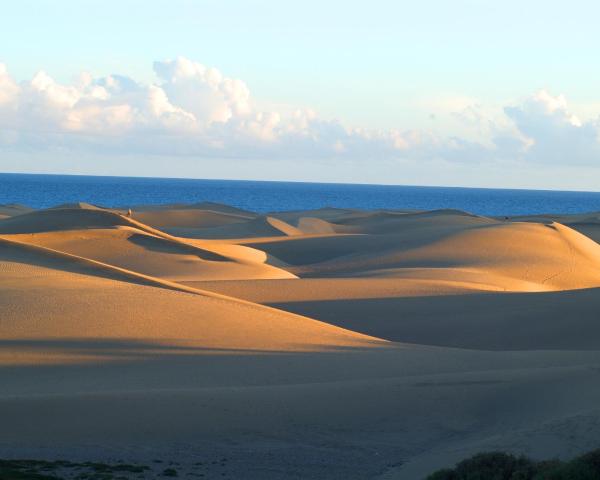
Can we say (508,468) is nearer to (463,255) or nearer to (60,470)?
Result: (60,470)

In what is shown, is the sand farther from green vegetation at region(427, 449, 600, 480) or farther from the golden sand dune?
the golden sand dune

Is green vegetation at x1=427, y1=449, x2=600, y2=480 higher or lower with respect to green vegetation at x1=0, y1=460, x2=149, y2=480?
higher

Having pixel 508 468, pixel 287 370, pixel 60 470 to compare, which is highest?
pixel 508 468

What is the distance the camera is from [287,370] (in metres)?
14.5

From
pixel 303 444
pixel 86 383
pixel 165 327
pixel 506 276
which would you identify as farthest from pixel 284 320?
pixel 506 276

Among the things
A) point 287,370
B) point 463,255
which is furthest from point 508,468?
point 463,255

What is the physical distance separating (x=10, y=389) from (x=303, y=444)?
12.8 feet

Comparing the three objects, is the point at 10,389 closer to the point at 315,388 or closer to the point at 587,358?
the point at 315,388

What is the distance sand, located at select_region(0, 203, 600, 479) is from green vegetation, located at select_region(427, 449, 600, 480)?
4.70ft

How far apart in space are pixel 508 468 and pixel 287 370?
6.01 metres

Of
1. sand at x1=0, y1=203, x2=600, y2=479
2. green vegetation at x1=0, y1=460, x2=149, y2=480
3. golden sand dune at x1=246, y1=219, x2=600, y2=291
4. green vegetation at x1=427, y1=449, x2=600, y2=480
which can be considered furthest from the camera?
golden sand dune at x1=246, y1=219, x2=600, y2=291

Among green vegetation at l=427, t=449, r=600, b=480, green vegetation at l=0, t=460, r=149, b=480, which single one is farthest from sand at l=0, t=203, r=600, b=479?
green vegetation at l=427, t=449, r=600, b=480

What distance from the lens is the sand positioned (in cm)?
1081

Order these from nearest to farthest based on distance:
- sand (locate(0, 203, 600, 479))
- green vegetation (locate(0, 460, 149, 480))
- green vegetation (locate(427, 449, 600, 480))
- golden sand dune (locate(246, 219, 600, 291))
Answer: green vegetation (locate(427, 449, 600, 480)) → green vegetation (locate(0, 460, 149, 480)) → sand (locate(0, 203, 600, 479)) → golden sand dune (locate(246, 219, 600, 291))
